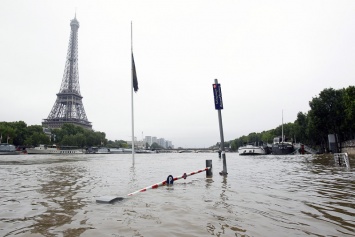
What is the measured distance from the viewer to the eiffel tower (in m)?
142

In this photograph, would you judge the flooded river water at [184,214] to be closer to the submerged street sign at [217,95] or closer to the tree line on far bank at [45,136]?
the submerged street sign at [217,95]

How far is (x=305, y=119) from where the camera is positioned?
269 ft

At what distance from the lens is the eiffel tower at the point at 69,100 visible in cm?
14220

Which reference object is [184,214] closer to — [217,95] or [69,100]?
[217,95]

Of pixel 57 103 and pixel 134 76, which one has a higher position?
pixel 57 103

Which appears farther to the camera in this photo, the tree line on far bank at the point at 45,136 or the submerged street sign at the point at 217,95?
the tree line on far bank at the point at 45,136

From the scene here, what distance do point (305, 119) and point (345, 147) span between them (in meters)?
26.1

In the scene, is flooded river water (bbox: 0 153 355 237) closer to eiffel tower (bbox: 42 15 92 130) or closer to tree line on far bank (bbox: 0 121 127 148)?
tree line on far bank (bbox: 0 121 127 148)

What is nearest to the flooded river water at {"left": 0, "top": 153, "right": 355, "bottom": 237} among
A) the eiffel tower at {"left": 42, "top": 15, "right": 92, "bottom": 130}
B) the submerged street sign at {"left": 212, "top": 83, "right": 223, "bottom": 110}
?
the submerged street sign at {"left": 212, "top": 83, "right": 223, "bottom": 110}

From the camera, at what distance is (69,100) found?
141m

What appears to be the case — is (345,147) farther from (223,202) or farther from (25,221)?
(25,221)

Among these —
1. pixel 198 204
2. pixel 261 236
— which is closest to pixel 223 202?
pixel 198 204

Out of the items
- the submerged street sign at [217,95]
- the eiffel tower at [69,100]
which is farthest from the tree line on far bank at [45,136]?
the submerged street sign at [217,95]

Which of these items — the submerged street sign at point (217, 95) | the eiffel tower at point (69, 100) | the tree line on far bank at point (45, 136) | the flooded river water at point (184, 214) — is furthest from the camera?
the eiffel tower at point (69, 100)
